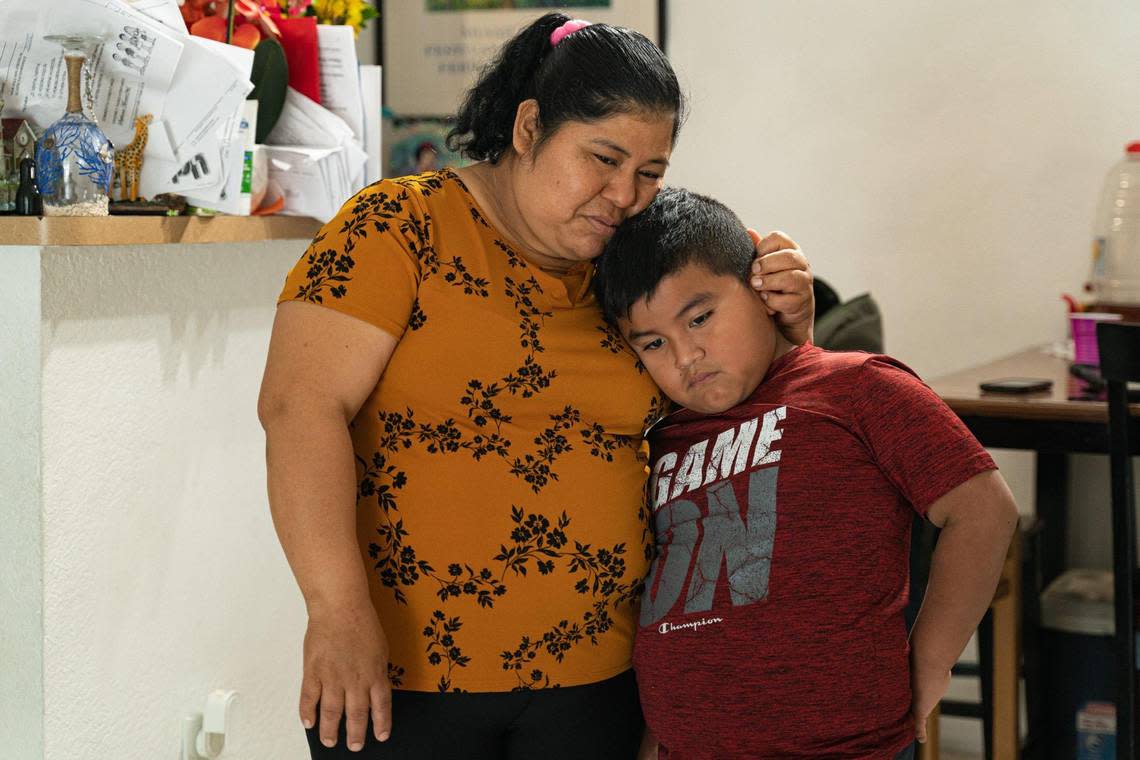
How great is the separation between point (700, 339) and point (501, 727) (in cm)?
43

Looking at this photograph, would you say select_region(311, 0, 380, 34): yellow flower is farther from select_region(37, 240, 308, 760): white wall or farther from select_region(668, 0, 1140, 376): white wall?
select_region(668, 0, 1140, 376): white wall

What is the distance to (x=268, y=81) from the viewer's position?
191cm

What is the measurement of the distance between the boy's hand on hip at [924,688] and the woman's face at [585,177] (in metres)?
0.54

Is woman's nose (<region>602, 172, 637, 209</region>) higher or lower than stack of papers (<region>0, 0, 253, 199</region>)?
lower

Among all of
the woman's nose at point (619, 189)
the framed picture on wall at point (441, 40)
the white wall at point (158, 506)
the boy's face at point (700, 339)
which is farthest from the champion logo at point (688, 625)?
the framed picture on wall at point (441, 40)

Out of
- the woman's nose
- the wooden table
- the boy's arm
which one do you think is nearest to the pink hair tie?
the woman's nose

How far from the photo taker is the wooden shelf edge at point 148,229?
148 centimetres

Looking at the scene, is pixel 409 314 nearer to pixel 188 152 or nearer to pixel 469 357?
pixel 469 357

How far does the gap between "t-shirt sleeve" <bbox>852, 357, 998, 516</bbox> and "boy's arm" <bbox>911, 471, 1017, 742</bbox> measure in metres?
0.02

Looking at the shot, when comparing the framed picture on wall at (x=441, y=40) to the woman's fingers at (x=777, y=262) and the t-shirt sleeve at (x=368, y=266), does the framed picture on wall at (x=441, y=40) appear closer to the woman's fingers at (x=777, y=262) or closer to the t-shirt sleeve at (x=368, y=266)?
the woman's fingers at (x=777, y=262)

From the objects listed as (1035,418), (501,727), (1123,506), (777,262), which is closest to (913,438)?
(777,262)

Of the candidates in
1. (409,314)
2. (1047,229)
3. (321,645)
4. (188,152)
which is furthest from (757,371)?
(1047,229)

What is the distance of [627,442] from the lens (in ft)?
4.20

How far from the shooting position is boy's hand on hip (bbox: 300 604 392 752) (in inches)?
43.2
